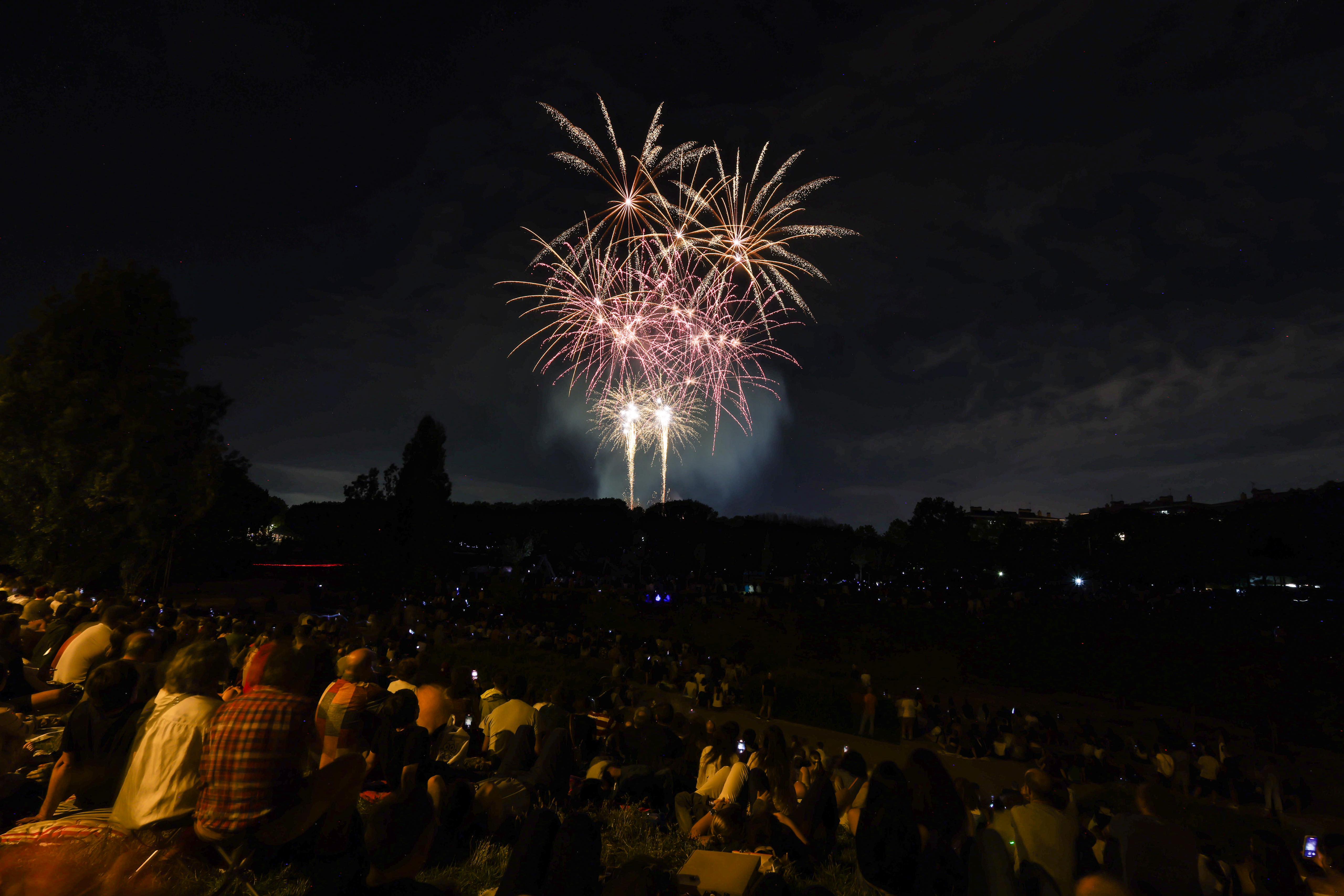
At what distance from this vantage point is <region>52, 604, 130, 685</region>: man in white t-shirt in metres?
6.59

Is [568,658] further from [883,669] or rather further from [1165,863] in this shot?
[1165,863]

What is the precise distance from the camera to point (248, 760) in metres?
3.21

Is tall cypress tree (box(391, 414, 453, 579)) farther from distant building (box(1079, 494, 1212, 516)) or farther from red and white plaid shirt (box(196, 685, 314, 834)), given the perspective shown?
distant building (box(1079, 494, 1212, 516))

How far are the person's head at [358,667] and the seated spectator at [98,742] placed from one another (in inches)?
68.7

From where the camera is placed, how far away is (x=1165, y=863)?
3.66 metres

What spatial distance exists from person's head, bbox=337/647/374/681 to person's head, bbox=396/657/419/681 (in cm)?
112

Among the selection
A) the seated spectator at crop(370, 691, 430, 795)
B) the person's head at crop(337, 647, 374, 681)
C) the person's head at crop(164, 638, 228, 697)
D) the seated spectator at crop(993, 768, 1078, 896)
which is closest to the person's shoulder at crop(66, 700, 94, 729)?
the person's head at crop(164, 638, 228, 697)

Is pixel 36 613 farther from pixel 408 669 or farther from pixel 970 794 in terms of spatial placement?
pixel 970 794

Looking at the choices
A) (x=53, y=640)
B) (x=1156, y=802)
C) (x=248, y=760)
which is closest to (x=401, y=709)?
(x=248, y=760)

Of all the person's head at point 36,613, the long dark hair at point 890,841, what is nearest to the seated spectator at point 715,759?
the long dark hair at point 890,841

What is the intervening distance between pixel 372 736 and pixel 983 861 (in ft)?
14.0

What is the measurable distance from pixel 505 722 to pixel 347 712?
2438 millimetres

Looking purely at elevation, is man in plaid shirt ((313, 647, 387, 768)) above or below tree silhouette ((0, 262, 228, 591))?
below

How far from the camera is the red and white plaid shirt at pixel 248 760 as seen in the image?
3.20 meters
